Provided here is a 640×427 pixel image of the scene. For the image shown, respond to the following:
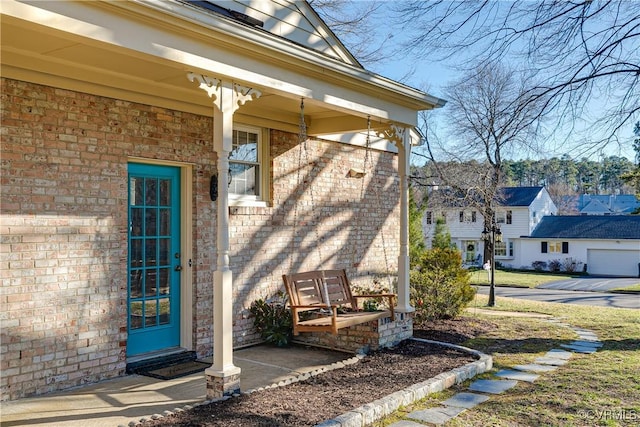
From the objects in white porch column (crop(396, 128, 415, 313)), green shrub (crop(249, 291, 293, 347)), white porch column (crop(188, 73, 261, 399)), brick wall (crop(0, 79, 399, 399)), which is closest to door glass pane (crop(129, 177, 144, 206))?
brick wall (crop(0, 79, 399, 399))

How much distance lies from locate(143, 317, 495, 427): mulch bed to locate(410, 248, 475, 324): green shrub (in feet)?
6.59

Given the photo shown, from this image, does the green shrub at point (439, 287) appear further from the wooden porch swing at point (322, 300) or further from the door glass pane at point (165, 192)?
the door glass pane at point (165, 192)

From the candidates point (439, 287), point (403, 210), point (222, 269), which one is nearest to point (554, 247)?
point (439, 287)

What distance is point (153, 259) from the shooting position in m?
6.42

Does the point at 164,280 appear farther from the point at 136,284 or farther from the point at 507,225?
the point at 507,225

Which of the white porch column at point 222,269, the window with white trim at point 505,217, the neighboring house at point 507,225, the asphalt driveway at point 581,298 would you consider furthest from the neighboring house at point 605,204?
the white porch column at point 222,269

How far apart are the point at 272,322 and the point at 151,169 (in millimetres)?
2697

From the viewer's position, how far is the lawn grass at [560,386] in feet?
15.2

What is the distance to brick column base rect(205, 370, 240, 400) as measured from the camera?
4.87m

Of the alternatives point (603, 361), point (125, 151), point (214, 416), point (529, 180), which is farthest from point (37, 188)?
point (529, 180)

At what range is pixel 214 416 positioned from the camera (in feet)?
14.3

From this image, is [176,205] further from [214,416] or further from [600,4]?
[600,4]

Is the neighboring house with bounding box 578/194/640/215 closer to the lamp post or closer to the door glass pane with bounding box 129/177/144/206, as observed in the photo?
the lamp post

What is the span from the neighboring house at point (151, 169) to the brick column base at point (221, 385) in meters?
0.01
